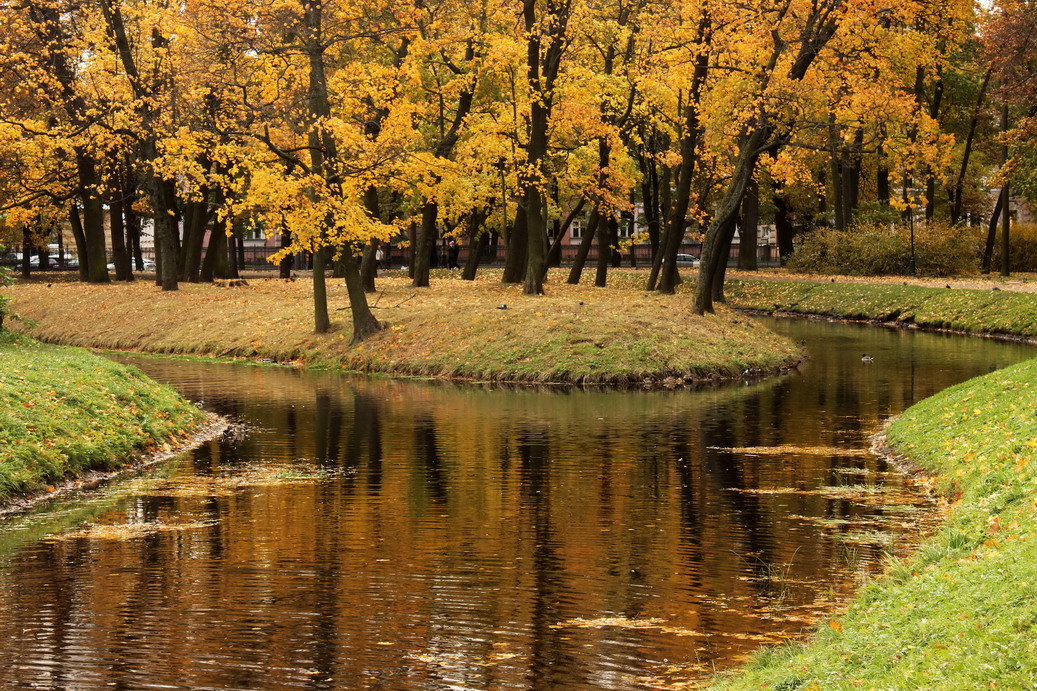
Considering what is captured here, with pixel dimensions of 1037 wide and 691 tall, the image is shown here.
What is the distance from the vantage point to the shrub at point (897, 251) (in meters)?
58.5

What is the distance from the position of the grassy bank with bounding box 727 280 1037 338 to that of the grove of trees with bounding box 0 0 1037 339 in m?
4.49

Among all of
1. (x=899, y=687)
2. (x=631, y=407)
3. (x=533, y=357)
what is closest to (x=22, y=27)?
(x=533, y=357)

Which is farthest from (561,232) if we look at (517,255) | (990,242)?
(990,242)

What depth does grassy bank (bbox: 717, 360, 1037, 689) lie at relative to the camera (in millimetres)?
7680

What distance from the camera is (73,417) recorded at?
749 inches

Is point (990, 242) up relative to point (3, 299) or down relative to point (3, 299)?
up

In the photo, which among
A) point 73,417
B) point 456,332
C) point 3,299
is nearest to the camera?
point 73,417

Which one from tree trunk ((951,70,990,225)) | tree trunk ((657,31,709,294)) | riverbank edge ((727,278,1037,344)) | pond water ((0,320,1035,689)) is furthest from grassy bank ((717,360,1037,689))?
tree trunk ((951,70,990,225))

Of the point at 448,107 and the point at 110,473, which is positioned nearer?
the point at 110,473

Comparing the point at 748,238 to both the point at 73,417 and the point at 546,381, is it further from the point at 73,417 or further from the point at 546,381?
the point at 73,417

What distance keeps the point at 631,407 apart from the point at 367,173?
35.7 ft

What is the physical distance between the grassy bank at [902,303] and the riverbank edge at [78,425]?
28.6m

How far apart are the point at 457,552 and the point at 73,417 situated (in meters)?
7.92

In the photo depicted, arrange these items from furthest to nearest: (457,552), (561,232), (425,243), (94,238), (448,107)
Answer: (561,232) < (94,238) < (425,243) < (448,107) < (457,552)
